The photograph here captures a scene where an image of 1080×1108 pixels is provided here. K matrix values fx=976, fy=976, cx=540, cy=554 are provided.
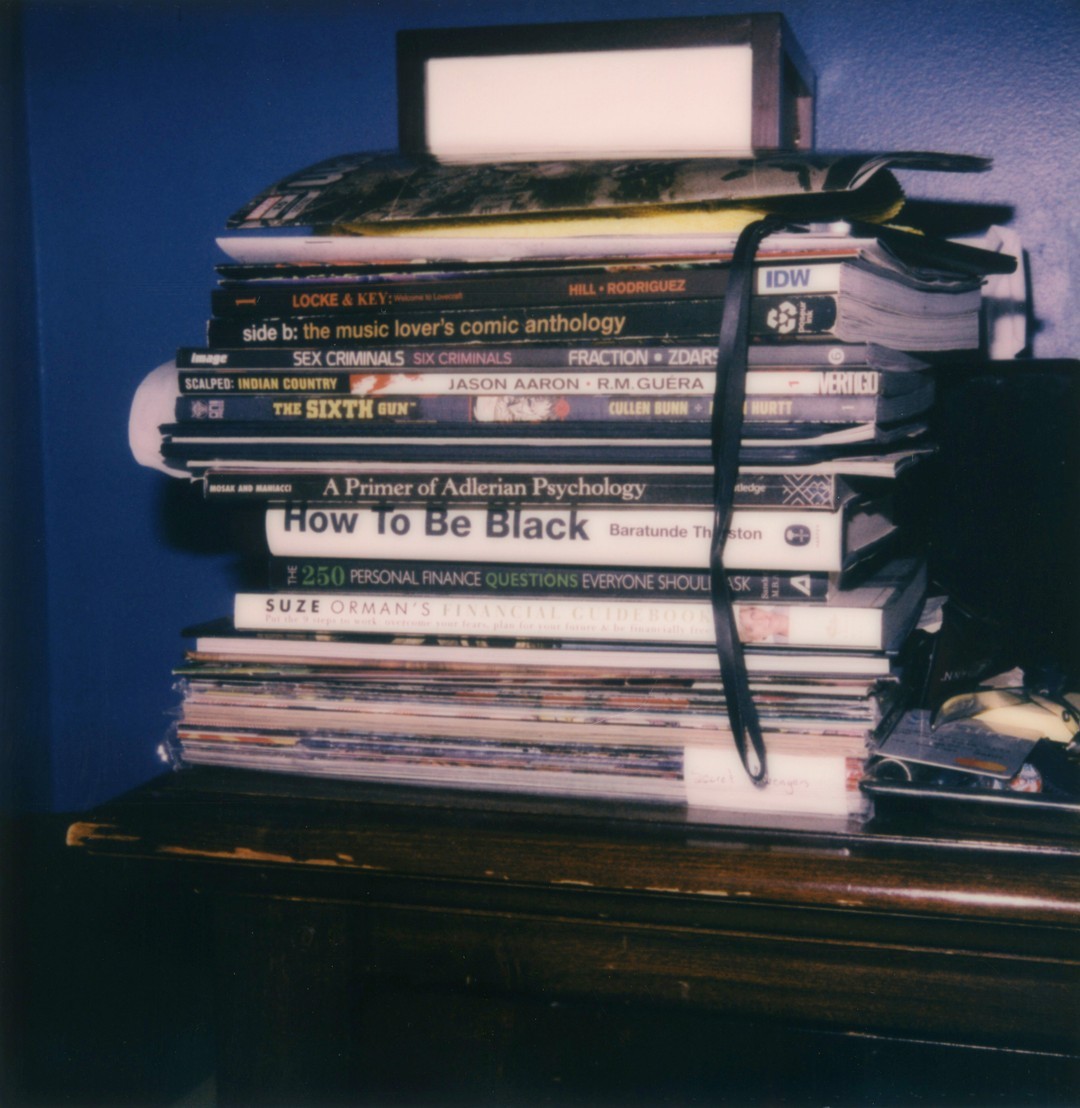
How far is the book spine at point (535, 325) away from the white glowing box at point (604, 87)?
0.25m

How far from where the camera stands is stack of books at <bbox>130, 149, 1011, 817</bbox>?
572mm

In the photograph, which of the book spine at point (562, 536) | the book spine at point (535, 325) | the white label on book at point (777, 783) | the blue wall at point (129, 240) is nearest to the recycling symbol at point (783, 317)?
the book spine at point (535, 325)

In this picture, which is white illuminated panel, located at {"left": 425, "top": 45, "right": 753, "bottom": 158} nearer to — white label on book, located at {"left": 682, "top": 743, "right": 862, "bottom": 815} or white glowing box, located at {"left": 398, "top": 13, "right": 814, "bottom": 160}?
white glowing box, located at {"left": 398, "top": 13, "right": 814, "bottom": 160}

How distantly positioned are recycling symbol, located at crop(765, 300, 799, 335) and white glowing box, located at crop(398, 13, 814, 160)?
30 centimetres

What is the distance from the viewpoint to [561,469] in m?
0.60

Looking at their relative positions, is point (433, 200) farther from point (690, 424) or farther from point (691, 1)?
point (691, 1)

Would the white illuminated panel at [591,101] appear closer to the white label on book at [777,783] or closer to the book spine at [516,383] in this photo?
the book spine at [516,383]

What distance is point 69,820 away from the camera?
989 mm

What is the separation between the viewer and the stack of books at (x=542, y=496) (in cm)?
57

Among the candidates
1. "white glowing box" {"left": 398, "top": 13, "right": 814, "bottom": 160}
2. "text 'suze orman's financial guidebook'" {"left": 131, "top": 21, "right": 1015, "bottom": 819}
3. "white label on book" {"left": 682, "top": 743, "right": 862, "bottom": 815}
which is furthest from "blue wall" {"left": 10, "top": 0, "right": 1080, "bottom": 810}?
"white label on book" {"left": 682, "top": 743, "right": 862, "bottom": 815}

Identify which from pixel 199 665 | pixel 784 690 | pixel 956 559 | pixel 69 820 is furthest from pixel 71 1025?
pixel 956 559

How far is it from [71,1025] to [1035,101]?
1251mm

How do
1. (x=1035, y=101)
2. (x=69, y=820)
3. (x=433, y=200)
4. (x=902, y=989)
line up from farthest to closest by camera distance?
(x=69, y=820), (x=1035, y=101), (x=433, y=200), (x=902, y=989)

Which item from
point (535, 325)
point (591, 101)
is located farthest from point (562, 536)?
point (591, 101)
